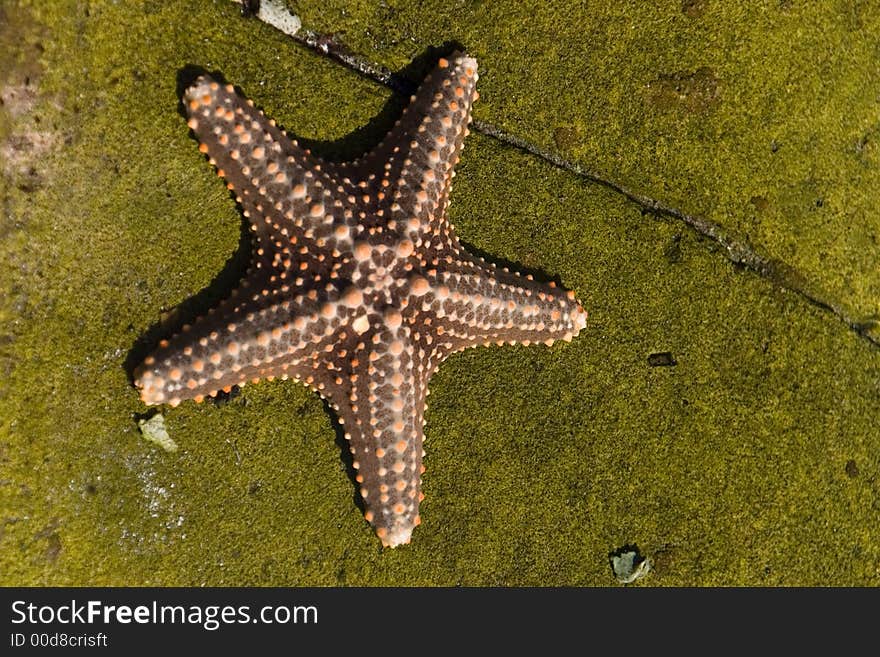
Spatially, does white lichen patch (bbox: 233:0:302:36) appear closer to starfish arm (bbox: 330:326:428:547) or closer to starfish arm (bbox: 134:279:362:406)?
→ starfish arm (bbox: 134:279:362:406)

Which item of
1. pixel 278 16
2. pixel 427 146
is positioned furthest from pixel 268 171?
pixel 278 16

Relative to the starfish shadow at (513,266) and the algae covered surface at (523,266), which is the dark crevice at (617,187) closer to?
the algae covered surface at (523,266)

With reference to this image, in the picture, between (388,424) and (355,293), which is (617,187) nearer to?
(355,293)

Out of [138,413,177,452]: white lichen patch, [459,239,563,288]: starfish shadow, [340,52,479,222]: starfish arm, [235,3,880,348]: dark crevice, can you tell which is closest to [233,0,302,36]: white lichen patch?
[235,3,880,348]: dark crevice

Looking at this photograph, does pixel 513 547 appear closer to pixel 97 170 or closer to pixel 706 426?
pixel 706 426

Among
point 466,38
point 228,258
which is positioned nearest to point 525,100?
point 466,38

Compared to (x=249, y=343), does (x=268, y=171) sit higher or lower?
higher
